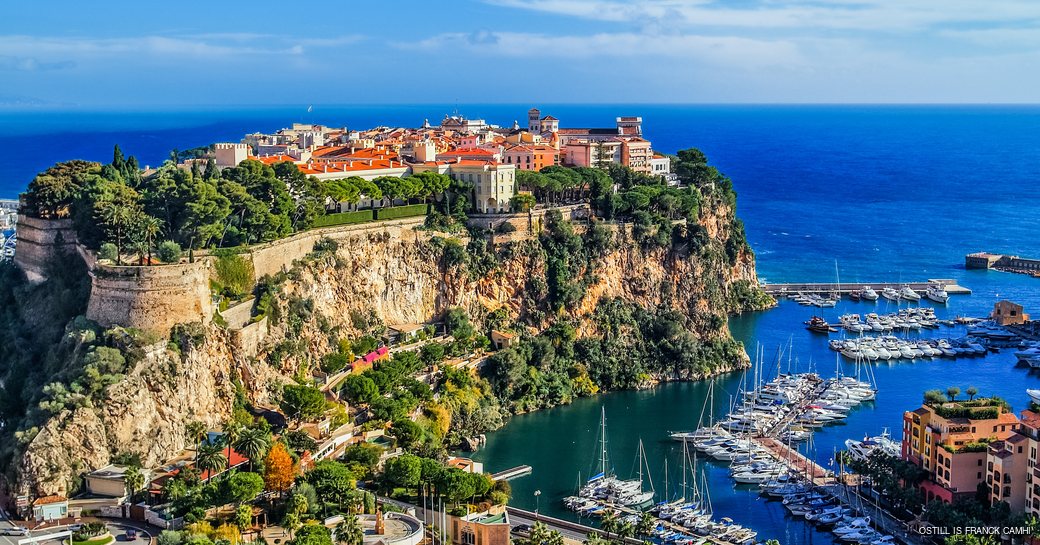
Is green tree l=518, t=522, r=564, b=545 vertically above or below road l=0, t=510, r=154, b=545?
below

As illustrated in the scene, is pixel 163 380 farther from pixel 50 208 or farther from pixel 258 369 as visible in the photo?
pixel 50 208

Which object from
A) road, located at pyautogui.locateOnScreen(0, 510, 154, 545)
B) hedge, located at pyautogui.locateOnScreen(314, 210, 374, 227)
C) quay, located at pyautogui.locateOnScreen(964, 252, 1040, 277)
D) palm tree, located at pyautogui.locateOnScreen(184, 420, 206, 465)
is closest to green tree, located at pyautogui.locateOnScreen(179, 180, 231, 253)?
hedge, located at pyautogui.locateOnScreen(314, 210, 374, 227)

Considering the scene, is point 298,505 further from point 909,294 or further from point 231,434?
point 909,294

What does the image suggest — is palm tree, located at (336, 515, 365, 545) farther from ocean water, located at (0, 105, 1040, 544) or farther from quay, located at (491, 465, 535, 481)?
quay, located at (491, 465, 535, 481)

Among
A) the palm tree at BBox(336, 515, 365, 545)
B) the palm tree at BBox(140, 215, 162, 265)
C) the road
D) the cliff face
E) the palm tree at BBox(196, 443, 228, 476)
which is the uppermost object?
the palm tree at BBox(140, 215, 162, 265)

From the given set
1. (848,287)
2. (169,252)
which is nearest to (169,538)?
(169,252)

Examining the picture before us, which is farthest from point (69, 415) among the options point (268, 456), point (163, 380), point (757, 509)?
point (757, 509)

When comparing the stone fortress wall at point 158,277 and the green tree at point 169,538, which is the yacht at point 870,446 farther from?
the green tree at point 169,538
